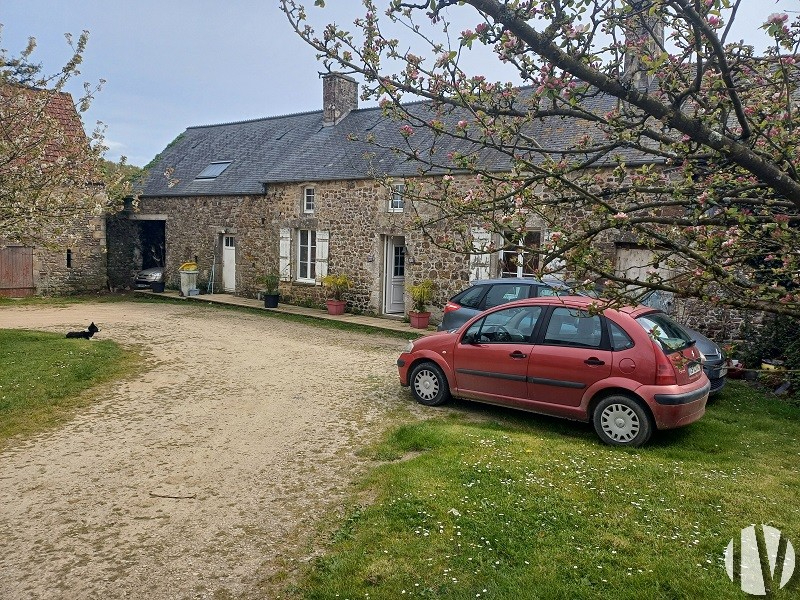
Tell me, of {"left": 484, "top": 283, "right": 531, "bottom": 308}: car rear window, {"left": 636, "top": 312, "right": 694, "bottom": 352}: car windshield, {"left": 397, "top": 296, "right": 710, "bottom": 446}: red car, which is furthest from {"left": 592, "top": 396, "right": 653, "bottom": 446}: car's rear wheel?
{"left": 484, "top": 283, "right": 531, "bottom": 308}: car rear window

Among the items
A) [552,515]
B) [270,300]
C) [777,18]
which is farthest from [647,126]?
[270,300]

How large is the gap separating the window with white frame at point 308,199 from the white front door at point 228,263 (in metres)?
3.65

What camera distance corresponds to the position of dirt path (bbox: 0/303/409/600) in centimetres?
409

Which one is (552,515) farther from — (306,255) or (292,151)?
(292,151)

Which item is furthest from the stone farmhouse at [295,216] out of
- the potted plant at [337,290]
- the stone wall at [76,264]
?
the stone wall at [76,264]

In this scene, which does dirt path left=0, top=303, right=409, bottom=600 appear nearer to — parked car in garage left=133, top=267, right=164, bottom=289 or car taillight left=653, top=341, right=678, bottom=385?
car taillight left=653, top=341, right=678, bottom=385

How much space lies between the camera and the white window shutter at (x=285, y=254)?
59.5 ft

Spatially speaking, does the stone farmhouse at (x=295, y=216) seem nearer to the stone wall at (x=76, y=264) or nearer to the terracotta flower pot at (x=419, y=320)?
the terracotta flower pot at (x=419, y=320)

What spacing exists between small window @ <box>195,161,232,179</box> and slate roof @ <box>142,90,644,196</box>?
0.23 metres

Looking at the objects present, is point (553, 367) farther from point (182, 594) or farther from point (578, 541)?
point (182, 594)

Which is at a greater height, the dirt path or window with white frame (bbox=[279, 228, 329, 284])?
window with white frame (bbox=[279, 228, 329, 284])

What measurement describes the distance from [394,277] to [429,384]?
27.9ft

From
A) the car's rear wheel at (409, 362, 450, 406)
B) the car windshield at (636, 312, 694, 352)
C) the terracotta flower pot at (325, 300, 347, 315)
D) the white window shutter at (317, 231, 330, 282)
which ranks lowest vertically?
the car's rear wheel at (409, 362, 450, 406)

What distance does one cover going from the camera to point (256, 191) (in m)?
18.9
